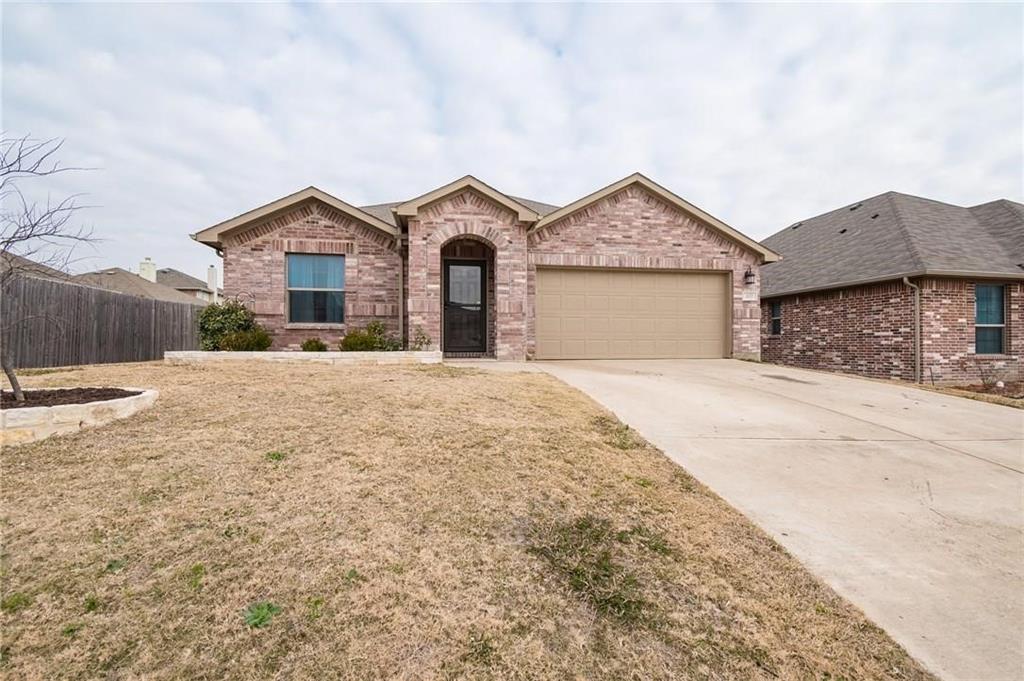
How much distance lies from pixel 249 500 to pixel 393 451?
3.86 ft

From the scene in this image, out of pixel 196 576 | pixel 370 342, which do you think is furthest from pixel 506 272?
pixel 196 576

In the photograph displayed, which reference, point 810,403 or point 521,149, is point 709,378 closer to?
point 810,403

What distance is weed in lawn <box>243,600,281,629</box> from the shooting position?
207cm

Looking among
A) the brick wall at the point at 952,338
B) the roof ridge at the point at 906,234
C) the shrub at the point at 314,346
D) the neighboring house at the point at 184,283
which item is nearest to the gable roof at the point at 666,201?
the roof ridge at the point at 906,234

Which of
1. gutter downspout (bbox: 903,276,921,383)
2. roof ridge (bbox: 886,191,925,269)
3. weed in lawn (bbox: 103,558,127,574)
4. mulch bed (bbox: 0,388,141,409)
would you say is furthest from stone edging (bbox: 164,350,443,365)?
roof ridge (bbox: 886,191,925,269)

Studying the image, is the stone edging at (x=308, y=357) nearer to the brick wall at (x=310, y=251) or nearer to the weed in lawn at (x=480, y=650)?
the brick wall at (x=310, y=251)

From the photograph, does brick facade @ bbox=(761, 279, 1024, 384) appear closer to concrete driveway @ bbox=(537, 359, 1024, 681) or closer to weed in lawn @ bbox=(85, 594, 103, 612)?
concrete driveway @ bbox=(537, 359, 1024, 681)

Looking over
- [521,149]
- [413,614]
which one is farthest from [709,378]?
[521,149]

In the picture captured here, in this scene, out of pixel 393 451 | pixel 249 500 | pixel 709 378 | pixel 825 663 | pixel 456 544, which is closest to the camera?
pixel 825 663

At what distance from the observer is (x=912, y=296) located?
11.2 metres

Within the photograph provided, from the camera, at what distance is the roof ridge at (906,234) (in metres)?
11.3

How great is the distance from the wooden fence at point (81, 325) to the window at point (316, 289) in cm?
428

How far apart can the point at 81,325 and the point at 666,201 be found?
14.8 m

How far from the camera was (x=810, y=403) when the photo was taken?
6680 mm
